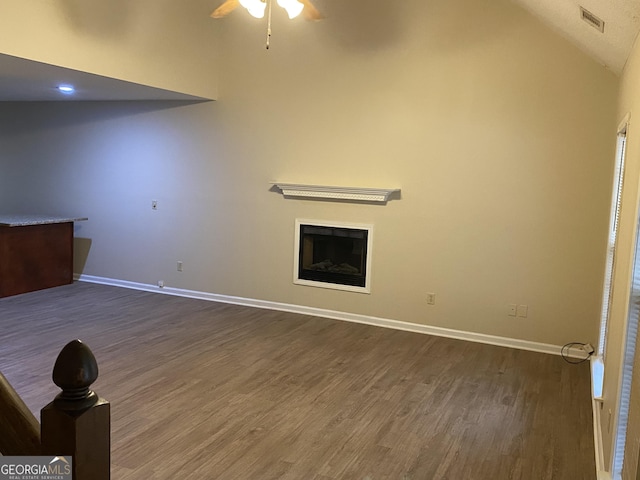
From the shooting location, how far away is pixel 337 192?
5.82 meters

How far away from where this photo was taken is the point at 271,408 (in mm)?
3707

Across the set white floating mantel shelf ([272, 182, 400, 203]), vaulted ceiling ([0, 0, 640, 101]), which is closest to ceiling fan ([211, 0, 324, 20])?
vaulted ceiling ([0, 0, 640, 101])

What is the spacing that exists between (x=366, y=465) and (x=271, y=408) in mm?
898

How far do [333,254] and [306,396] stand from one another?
2.37 m

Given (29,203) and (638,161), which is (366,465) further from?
(29,203)

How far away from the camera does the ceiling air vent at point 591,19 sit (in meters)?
3.06

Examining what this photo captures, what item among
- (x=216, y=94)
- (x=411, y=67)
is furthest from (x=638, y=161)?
(x=216, y=94)

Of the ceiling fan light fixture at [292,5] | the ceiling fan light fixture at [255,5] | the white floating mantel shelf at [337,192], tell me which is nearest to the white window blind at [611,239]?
the white floating mantel shelf at [337,192]

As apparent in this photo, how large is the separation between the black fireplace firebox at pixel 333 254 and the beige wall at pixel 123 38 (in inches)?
78.5

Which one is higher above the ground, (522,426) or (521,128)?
(521,128)

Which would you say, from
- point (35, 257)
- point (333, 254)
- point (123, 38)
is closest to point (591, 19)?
point (333, 254)

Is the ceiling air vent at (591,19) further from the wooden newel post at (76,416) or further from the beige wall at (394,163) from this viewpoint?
the wooden newel post at (76,416)

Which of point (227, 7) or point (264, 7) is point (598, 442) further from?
point (227, 7)

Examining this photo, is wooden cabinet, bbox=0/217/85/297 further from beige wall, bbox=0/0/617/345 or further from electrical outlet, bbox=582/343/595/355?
electrical outlet, bbox=582/343/595/355
